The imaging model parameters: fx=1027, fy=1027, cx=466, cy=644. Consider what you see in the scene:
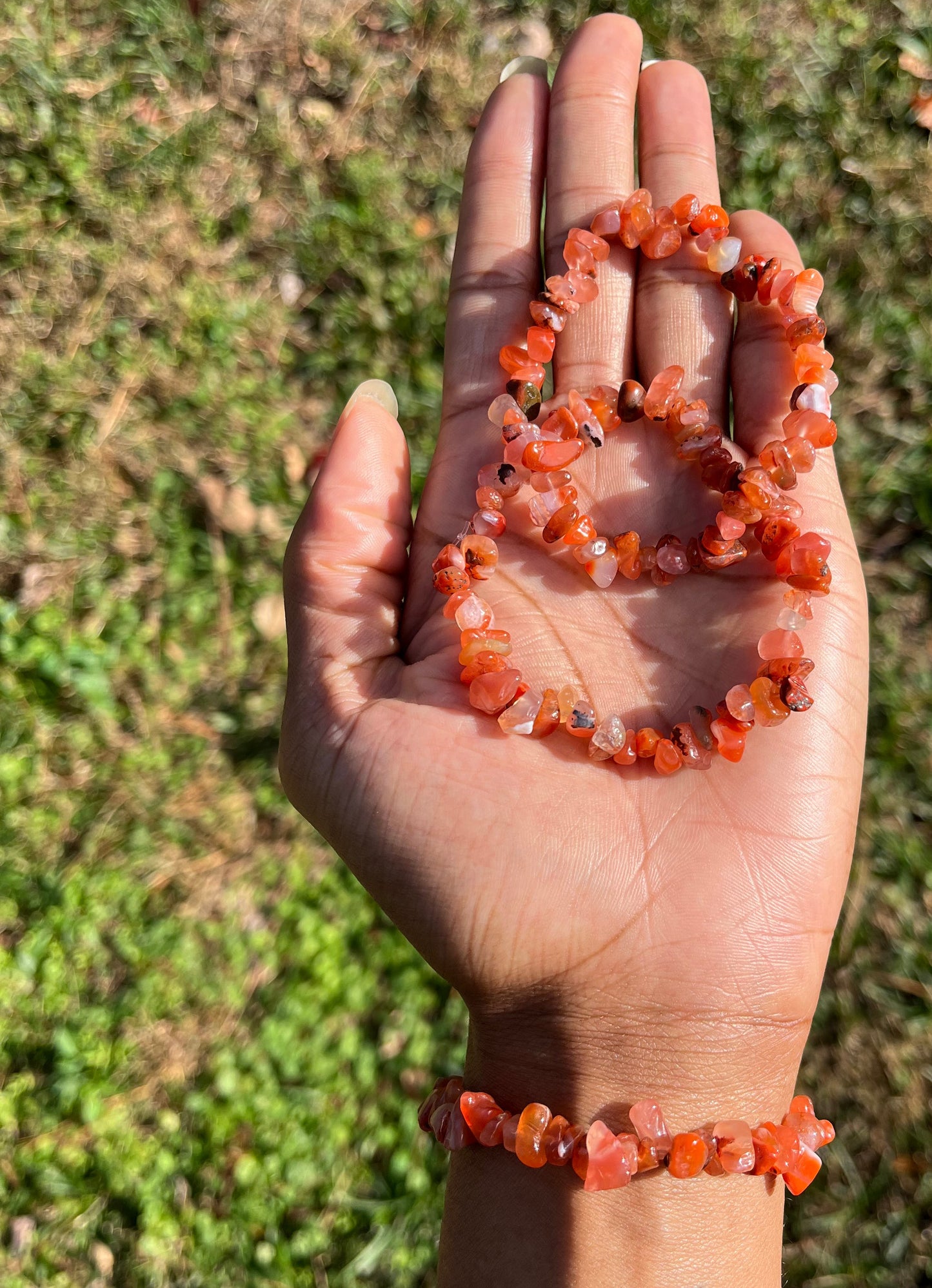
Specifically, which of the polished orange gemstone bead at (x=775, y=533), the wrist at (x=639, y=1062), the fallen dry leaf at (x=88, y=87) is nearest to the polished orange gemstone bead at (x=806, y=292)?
the polished orange gemstone bead at (x=775, y=533)

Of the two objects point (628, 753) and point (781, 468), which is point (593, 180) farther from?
point (628, 753)

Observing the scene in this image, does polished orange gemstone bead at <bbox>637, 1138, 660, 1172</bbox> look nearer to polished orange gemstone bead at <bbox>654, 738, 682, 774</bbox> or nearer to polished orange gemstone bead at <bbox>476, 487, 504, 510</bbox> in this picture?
polished orange gemstone bead at <bbox>654, 738, 682, 774</bbox>

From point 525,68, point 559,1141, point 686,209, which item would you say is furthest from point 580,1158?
point 525,68

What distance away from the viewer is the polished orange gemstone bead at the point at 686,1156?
2.30 meters

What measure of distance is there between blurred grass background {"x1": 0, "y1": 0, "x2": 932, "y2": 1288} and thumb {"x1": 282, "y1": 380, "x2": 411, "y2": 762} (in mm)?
1258

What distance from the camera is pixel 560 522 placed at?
107 inches

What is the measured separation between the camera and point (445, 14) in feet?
13.8

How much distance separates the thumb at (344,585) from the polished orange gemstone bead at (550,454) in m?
0.36

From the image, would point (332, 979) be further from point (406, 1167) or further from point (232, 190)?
point (232, 190)

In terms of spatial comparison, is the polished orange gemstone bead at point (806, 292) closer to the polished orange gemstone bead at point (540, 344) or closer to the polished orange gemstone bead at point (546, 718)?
the polished orange gemstone bead at point (540, 344)

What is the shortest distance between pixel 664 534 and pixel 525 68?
5.00 ft

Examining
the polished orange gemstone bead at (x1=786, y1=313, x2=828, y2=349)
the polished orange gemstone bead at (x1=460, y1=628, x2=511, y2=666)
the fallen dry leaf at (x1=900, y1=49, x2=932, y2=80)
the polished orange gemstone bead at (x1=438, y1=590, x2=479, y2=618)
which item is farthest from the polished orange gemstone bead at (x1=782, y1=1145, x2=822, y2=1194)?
the fallen dry leaf at (x1=900, y1=49, x2=932, y2=80)

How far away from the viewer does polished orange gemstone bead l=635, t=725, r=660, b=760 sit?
250 centimetres

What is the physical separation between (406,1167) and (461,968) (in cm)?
136
